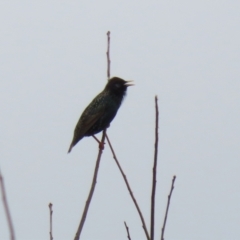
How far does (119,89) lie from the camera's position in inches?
388

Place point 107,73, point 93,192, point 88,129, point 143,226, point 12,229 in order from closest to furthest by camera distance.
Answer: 1. point 12,229
2. point 143,226
3. point 93,192
4. point 107,73
5. point 88,129

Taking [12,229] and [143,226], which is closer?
[12,229]

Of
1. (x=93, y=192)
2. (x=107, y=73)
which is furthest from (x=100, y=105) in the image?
(x=93, y=192)

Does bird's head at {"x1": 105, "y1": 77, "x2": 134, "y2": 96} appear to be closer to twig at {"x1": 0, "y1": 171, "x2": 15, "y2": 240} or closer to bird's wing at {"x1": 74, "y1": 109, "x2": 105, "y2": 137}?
bird's wing at {"x1": 74, "y1": 109, "x2": 105, "y2": 137}

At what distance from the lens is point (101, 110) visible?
380 inches

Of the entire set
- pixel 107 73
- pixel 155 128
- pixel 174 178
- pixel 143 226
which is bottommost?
pixel 143 226

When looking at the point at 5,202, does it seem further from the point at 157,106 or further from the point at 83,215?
the point at 157,106

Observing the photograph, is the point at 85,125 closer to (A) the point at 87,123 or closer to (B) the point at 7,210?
(A) the point at 87,123

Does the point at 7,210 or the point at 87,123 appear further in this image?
the point at 87,123

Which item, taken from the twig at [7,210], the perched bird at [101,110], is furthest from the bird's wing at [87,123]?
the twig at [7,210]

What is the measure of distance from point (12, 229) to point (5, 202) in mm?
195

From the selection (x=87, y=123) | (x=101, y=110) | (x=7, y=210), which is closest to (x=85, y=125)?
(x=87, y=123)

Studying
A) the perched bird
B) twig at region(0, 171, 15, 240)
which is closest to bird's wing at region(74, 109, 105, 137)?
the perched bird

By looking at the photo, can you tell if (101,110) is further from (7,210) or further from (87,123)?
(7,210)
